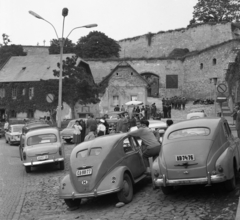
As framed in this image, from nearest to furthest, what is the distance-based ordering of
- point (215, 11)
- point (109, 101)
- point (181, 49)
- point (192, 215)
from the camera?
point (192, 215) → point (109, 101) → point (181, 49) → point (215, 11)

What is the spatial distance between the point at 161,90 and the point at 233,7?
24.3 meters

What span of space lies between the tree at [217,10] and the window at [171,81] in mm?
19577

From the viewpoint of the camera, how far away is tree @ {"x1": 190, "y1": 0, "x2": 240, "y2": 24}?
74.3m

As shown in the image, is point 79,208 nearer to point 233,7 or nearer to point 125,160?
point 125,160

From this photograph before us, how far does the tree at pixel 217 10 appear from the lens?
74312mm

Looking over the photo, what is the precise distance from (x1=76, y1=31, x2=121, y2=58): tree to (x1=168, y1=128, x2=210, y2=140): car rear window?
64.1 m

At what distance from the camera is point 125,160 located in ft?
35.7

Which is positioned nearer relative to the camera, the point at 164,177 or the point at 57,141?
the point at 164,177

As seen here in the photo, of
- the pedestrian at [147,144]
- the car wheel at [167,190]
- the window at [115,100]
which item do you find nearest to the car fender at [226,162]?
the car wheel at [167,190]

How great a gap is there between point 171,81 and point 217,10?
2247 cm

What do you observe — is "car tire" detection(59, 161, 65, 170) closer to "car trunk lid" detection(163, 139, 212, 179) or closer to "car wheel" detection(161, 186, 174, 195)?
"car wheel" detection(161, 186, 174, 195)

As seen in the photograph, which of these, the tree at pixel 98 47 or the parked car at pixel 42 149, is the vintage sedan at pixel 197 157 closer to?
the parked car at pixel 42 149

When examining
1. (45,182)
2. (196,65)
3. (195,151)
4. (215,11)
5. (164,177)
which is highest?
(215,11)

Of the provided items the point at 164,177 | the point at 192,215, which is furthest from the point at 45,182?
the point at 192,215
